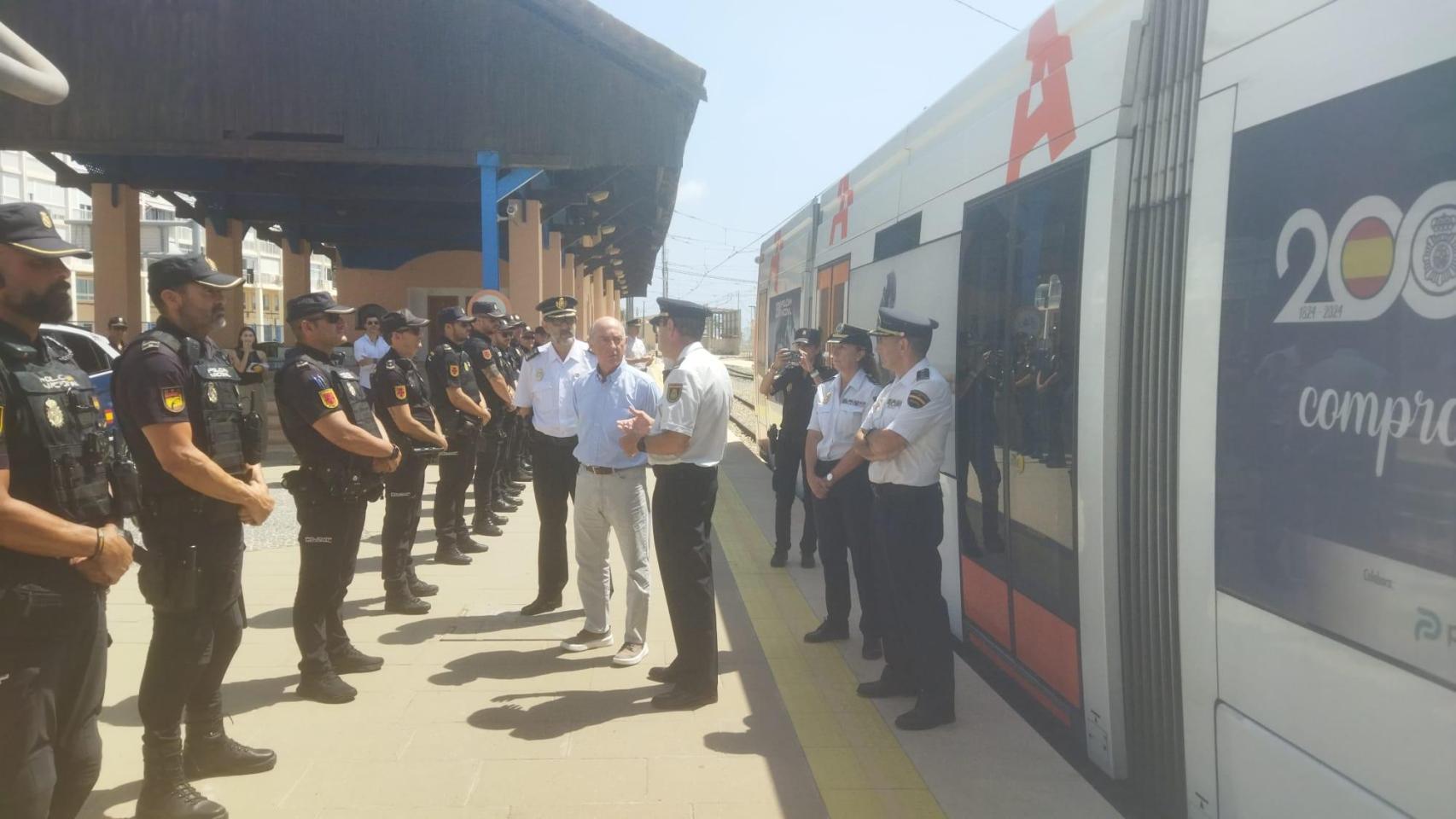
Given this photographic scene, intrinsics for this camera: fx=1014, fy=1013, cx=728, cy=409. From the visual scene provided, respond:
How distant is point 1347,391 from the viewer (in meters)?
2.39

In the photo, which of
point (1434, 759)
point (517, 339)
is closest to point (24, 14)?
point (517, 339)

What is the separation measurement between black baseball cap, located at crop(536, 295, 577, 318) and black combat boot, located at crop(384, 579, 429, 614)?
2010 millimetres

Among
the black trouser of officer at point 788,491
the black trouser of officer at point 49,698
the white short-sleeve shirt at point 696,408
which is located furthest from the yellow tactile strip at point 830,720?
the black trouser of officer at point 49,698

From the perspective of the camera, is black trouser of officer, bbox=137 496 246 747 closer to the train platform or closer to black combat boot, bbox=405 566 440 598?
the train platform

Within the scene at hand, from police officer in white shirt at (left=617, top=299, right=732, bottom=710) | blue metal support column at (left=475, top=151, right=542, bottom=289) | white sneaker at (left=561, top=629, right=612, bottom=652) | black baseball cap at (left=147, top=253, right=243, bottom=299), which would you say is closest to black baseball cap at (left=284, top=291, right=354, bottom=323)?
black baseball cap at (left=147, top=253, right=243, bottom=299)

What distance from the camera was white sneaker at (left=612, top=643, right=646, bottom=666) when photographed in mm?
5211

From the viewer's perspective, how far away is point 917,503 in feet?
14.4

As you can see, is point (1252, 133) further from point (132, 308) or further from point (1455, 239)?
point (132, 308)

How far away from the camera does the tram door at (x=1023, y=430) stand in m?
3.83

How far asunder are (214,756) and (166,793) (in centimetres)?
34

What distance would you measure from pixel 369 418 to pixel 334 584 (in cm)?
77

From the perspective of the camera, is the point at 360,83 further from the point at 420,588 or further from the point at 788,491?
the point at 788,491

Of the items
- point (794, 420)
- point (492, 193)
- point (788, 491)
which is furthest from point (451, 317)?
point (492, 193)

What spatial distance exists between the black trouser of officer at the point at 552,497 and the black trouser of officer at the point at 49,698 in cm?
321
